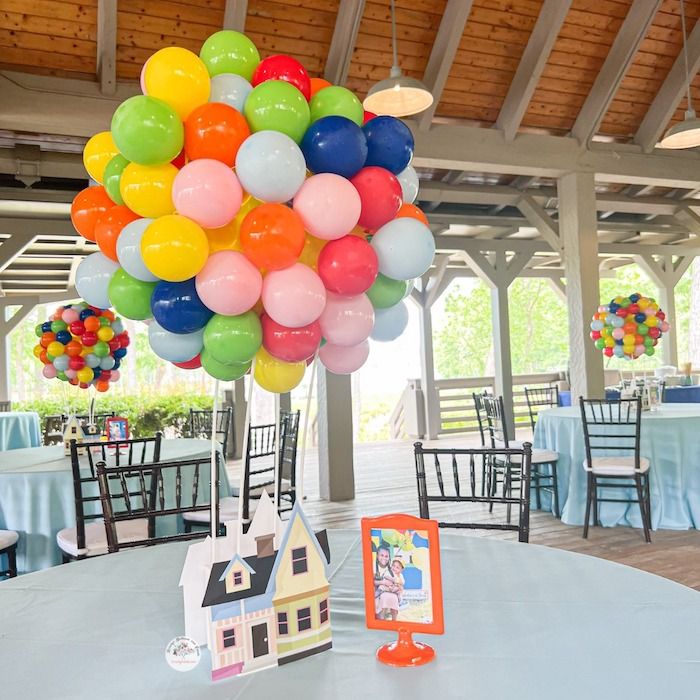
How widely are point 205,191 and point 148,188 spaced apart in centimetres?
13

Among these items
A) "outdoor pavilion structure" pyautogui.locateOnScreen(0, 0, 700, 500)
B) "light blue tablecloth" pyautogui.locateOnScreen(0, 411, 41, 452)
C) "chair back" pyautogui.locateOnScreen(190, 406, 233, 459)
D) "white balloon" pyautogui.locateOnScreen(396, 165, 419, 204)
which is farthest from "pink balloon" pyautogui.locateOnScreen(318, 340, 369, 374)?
"light blue tablecloth" pyautogui.locateOnScreen(0, 411, 41, 452)

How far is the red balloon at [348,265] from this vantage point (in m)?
1.38

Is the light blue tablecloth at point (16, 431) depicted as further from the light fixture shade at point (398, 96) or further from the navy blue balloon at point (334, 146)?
the navy blue balloon at point (334, 146)

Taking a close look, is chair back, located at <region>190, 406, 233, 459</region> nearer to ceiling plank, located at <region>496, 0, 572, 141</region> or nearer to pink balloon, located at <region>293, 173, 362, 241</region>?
ceiling plank, located at <region>496, 0, 572, 141</region>

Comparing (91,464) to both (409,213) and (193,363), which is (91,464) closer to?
(193,363)

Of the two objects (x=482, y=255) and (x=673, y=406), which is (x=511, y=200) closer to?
(x=482, y=255)

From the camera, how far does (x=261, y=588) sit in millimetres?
1256

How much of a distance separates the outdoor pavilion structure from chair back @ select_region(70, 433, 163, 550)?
7.89 ft

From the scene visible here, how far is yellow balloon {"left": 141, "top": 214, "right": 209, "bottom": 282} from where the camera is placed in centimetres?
128

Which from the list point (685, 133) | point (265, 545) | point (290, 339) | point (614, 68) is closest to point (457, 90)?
point (614, 68)

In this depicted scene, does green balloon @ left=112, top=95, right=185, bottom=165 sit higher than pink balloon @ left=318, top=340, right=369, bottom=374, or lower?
higher

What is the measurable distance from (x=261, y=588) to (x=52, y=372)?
3.71 metres

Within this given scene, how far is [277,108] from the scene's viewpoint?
1333 mm

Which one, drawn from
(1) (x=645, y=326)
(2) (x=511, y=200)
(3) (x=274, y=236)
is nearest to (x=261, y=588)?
(3) (x=274, y=236)
